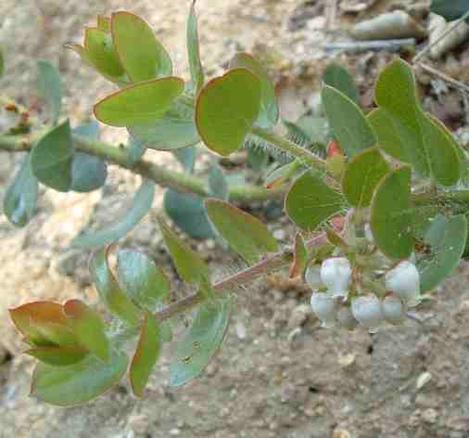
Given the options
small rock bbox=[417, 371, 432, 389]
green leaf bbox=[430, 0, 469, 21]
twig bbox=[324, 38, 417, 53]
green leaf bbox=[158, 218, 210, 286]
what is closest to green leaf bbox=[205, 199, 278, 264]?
green leaf bbox=[158, 218, 210, 286]

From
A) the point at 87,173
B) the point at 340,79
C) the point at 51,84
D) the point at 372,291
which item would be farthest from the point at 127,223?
the point at 372,291

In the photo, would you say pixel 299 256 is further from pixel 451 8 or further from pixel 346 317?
pixel 451 8

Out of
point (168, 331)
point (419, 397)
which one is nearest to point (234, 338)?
point (419, 397)

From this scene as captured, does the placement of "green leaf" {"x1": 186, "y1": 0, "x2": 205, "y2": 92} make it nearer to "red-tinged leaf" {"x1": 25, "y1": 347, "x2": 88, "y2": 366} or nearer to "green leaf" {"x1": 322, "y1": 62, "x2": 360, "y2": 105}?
"red-tinged leaf" {"x1": 25, "y1": 347, "x2": 88, "y2": 366}

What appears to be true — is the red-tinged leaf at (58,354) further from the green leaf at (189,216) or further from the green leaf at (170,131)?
the green leaf at (189,216)

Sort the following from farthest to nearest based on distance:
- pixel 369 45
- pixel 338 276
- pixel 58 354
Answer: pixel 369 45 → pixel 58 354 → pixel 338 276
